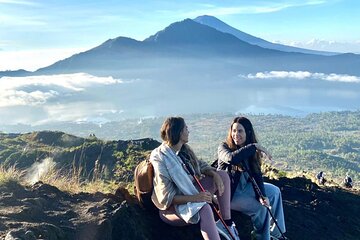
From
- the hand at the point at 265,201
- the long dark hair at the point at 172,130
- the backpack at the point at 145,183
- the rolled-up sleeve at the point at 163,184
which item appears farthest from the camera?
the hand at the point at 265,201

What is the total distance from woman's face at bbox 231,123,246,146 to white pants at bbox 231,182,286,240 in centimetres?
51

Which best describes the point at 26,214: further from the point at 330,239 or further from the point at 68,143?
the point at 68,143

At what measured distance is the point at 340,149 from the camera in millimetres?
154500

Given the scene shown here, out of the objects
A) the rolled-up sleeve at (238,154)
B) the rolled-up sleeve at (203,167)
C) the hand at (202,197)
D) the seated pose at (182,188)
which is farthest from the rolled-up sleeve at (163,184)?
the rolled-up sleeve at (238,154)

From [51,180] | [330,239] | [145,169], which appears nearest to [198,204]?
[145,169]

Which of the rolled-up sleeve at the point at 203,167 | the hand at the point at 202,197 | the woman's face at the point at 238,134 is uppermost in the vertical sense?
the woman's face at the point at 238,134

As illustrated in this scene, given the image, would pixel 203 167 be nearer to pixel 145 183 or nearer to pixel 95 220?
pixel 145 183

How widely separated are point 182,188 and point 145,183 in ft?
1.68

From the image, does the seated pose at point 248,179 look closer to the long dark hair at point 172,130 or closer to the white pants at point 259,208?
the white pants at point 259,208

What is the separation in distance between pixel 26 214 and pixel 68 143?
14312mm

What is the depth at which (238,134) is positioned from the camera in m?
6.47

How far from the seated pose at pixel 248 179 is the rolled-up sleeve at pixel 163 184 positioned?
1.19 metres

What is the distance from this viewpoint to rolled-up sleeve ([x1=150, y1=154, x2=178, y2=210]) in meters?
5.30

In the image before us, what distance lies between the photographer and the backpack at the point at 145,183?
18.2 feet
